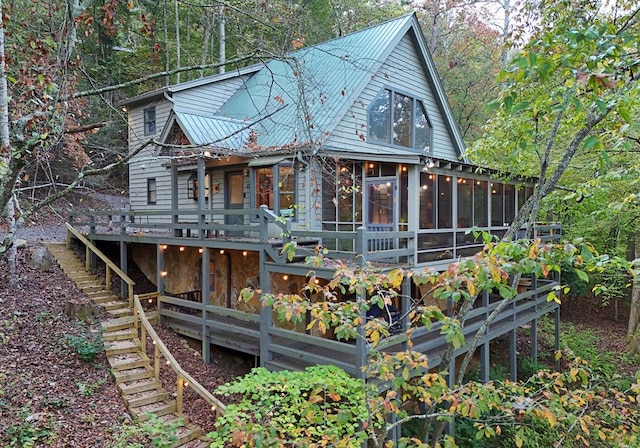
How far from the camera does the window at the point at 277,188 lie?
10.4 m

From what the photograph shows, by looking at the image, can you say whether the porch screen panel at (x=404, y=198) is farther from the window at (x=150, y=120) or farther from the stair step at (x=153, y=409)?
the window at (x=150, y=120)

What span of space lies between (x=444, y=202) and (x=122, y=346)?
849 centimetres

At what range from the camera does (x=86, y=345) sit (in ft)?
28.5

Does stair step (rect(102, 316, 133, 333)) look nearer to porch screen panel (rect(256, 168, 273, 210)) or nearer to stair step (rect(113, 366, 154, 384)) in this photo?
stair step (rect(113, 366, 154, 384))

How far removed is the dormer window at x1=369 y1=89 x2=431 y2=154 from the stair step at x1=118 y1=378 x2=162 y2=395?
8669mm

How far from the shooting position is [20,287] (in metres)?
10.5

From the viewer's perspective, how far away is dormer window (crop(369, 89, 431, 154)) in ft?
41.7

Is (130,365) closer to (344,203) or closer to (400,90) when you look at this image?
(344,203)

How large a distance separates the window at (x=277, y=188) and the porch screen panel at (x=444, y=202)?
Result: 12.3ft

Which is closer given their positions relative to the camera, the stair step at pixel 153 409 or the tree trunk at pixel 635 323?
the stair step at pixel 153 409

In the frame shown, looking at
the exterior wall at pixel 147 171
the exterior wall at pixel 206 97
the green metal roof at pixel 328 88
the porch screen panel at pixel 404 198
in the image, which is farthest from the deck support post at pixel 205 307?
the exterior wall at pixel 206 97

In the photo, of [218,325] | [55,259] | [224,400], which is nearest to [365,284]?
[224,400]

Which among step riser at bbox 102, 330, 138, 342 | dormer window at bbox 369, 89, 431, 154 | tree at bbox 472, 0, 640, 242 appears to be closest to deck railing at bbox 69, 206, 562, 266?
tree at bbox 472, 0, 640, 242

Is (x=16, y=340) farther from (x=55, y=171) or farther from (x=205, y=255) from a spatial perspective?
(x=55, y=171)
